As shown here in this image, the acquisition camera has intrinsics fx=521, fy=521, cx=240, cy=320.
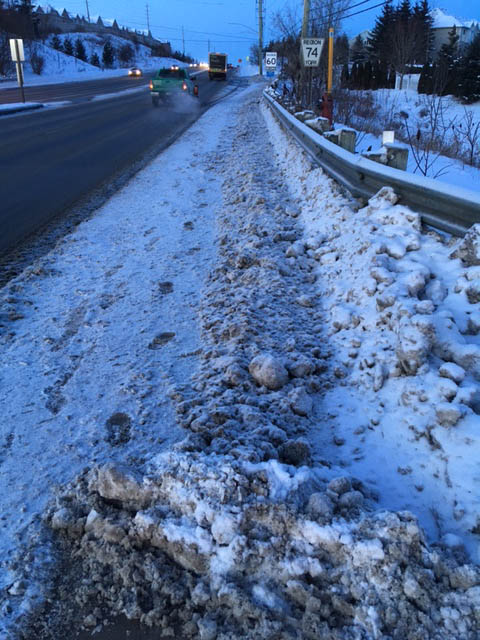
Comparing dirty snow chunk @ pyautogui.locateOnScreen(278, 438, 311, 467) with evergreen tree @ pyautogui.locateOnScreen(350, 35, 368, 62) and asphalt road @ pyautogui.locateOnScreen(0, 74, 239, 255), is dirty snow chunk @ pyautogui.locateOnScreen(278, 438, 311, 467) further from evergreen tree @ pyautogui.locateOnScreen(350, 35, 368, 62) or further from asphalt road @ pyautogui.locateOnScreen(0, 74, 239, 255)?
evergreen tree @ pyautogui.locateOnScreen(350, 35, 368, 62)

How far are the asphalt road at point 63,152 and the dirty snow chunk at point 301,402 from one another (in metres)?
4.16

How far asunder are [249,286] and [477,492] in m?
2.84

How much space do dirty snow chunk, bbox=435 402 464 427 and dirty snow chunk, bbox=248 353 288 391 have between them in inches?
40.6

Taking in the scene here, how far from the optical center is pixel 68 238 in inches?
252

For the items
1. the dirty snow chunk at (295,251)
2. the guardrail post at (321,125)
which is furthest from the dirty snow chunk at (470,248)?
the guardrail post at (321,125)

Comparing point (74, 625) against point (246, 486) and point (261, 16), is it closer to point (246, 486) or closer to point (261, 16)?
point (246, 486)

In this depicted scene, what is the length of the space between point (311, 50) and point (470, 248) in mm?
12846

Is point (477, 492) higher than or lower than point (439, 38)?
lower

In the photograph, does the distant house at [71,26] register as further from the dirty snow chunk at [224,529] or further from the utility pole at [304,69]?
the dirty snow chunk at [224,529]

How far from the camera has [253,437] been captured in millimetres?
2850

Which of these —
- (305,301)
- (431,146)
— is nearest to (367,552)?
(305,301)

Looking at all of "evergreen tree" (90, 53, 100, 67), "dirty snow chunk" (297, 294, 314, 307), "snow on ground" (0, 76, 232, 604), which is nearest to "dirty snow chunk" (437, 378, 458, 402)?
"snow on ground" (0, 76, 232, 604)

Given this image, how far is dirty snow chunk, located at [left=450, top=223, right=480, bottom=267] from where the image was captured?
3734mm

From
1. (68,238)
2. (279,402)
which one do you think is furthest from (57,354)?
(68,238)
